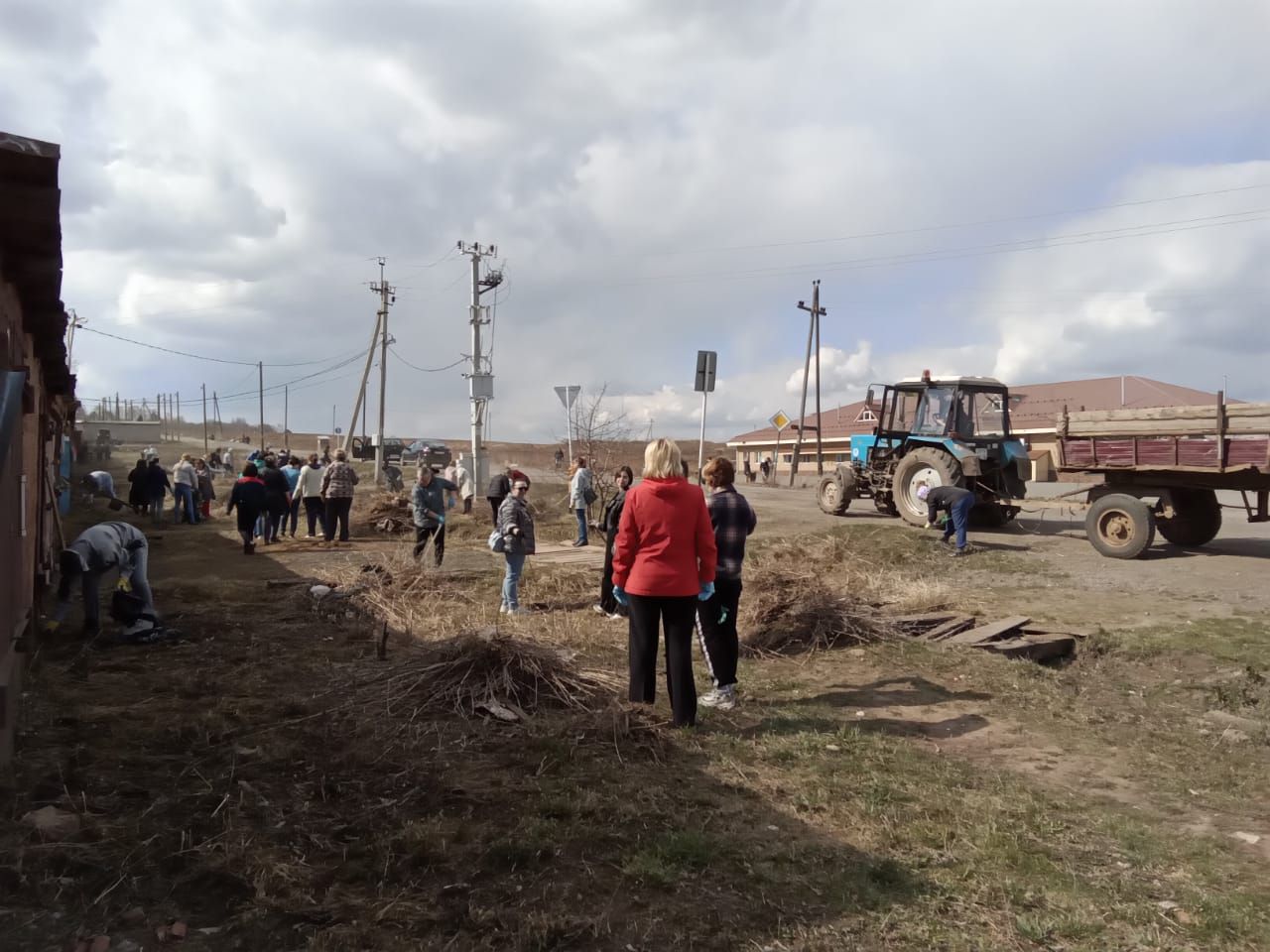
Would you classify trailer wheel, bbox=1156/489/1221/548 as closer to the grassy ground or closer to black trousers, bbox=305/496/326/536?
the grassy ground

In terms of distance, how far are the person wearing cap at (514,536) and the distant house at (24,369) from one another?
385cm

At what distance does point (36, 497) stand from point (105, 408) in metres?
91.3

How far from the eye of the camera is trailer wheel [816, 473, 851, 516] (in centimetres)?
1768

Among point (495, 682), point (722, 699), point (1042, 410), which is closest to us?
point (495, 682)

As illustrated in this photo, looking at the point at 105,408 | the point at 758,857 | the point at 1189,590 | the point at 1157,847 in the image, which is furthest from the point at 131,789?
the point at 105,408

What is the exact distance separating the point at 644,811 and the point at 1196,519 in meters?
11.7

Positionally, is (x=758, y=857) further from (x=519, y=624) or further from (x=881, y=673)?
(x=519, y=624)

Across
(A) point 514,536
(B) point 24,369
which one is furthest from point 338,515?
(B) point 24,369

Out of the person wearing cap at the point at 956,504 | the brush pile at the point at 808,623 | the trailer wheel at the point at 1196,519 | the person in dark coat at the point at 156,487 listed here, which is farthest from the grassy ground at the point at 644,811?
the person in dark coat at the point at 156,487

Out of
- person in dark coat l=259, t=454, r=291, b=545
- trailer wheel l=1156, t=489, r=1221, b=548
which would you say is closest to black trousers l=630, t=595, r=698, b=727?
trailer wheel l=1156, t=489, r=1221, b=548

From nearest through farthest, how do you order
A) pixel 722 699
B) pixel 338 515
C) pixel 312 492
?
pixel 722 699
pixel 338 515
pixel 312 492

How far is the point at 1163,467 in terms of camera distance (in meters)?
11.4

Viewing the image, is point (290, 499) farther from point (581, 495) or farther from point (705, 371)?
point (705, 371)

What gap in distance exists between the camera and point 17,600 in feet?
19.9
